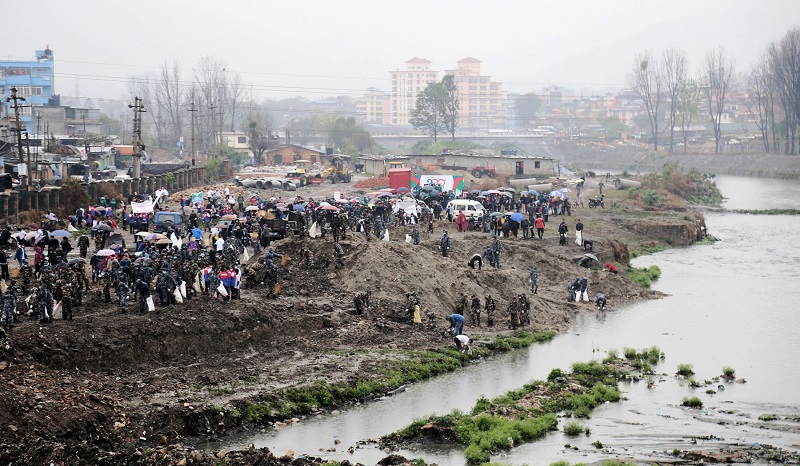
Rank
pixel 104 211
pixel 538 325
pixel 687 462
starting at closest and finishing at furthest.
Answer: pixel 687 462 < pixel 538 325 < pixel 104 211

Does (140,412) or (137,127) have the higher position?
(137,127)

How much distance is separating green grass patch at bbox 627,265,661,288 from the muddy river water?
1.53ft

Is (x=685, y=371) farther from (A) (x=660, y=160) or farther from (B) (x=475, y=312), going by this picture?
(A) (x=660, y=160)

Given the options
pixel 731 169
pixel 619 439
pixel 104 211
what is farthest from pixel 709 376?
pixel 731 169

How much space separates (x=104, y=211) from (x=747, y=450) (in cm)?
3306

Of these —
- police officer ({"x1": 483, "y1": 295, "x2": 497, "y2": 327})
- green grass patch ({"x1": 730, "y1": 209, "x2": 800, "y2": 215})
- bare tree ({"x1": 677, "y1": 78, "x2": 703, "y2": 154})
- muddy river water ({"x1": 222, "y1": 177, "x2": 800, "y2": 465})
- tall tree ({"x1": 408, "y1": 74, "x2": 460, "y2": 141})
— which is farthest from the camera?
bare tree ({"x1": 677, "y1": 78, "x2": 703, "y2": 154})

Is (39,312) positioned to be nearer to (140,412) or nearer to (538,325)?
(140,412)

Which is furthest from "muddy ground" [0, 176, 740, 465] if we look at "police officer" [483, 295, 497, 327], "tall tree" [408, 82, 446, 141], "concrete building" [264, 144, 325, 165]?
"tall tree" [408, 82, 446, 141]

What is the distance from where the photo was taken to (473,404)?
26.2m

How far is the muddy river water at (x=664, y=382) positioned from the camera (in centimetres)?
2275

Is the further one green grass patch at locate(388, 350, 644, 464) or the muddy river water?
green grass patch at locate(388, 350, 644, 464)

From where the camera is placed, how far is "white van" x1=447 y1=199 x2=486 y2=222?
5162cm

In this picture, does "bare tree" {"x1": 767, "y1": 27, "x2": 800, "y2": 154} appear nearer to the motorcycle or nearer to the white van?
the motorcycle

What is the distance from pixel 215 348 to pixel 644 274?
24.8 m
